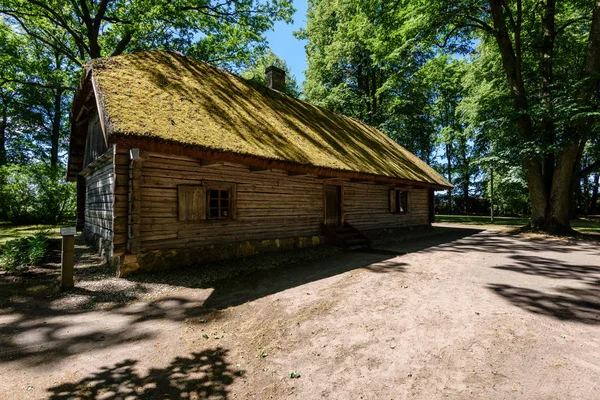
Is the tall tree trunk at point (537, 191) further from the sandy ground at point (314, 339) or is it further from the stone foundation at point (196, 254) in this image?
the stone foundation at point (196, 254)

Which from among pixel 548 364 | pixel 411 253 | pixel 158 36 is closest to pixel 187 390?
pixel 548 364

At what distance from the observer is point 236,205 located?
8.17 m

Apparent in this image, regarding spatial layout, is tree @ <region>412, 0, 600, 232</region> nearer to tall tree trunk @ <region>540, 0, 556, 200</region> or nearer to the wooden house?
tall tree trunk @ <region>540, 0, 556, 200</region>

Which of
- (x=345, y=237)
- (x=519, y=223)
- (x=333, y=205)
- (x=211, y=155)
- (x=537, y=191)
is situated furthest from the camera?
(x=519, y=223)

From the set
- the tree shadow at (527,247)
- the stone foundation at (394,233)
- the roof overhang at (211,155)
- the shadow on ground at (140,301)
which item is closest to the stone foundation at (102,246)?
the shadow on ground at (140,301)

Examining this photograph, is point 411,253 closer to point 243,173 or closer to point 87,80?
point 243,173

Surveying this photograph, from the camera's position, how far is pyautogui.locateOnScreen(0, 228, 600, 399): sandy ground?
8.95ft

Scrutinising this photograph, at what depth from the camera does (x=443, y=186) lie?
1661 cm

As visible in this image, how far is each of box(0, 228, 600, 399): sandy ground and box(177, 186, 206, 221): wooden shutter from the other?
1.68 metres

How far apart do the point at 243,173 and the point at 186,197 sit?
189 cm

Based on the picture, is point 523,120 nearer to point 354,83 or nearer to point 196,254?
point 354,83

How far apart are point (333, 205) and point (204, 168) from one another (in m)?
5.79

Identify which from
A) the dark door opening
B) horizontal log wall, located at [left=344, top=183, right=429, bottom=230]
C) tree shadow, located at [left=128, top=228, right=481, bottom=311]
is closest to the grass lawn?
horizontal log wall, located at [left=344, top=183, right=429, bottom=230]

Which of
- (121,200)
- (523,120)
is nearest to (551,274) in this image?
(121,200)
